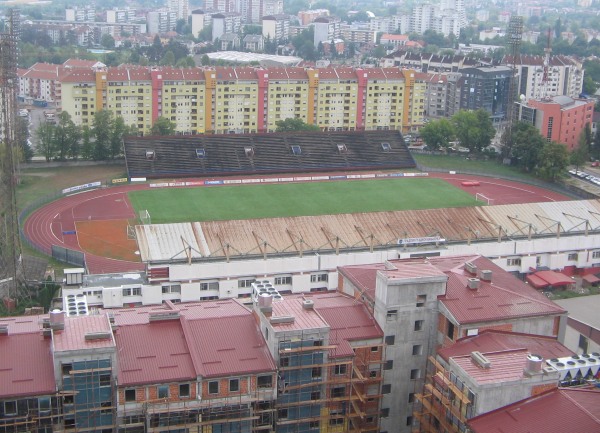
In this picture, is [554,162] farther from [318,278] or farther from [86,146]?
[86,146]

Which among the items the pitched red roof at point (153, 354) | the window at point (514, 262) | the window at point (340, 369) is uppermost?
the pitched red roof at point (153, 354)

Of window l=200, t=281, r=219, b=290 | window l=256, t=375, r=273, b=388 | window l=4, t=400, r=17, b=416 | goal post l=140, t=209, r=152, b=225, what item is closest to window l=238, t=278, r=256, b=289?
window l=200, t=281, r=219, b=290

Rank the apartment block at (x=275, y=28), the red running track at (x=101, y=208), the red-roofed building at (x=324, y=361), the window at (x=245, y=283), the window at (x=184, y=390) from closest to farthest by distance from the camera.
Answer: the window at (x=184, y=390)
the red-roofed building at (x=324, y=361)
the window at (x=245, y=283)
the red running track at (x=101, y=208)
the apartment block at (x=275, y=28)

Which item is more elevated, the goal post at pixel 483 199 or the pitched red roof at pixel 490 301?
the pitched red roof at pixel 490 301

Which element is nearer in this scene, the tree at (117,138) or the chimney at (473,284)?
the chimney at (473,284)

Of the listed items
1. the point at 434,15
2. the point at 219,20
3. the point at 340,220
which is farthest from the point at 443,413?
the point at 434,15

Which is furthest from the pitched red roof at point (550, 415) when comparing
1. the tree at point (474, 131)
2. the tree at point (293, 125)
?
the tree at point (293, 125)

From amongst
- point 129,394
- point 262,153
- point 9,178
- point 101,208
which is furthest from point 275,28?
point 129,394

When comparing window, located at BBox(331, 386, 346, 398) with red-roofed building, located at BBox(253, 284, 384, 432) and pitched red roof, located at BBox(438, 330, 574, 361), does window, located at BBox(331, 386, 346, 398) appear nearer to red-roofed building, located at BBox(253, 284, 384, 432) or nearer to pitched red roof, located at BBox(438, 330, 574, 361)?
red-roofed building, located at BBox(253, 284, 384, 432)

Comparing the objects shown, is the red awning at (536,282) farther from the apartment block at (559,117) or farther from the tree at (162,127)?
the tree at (162,127)
